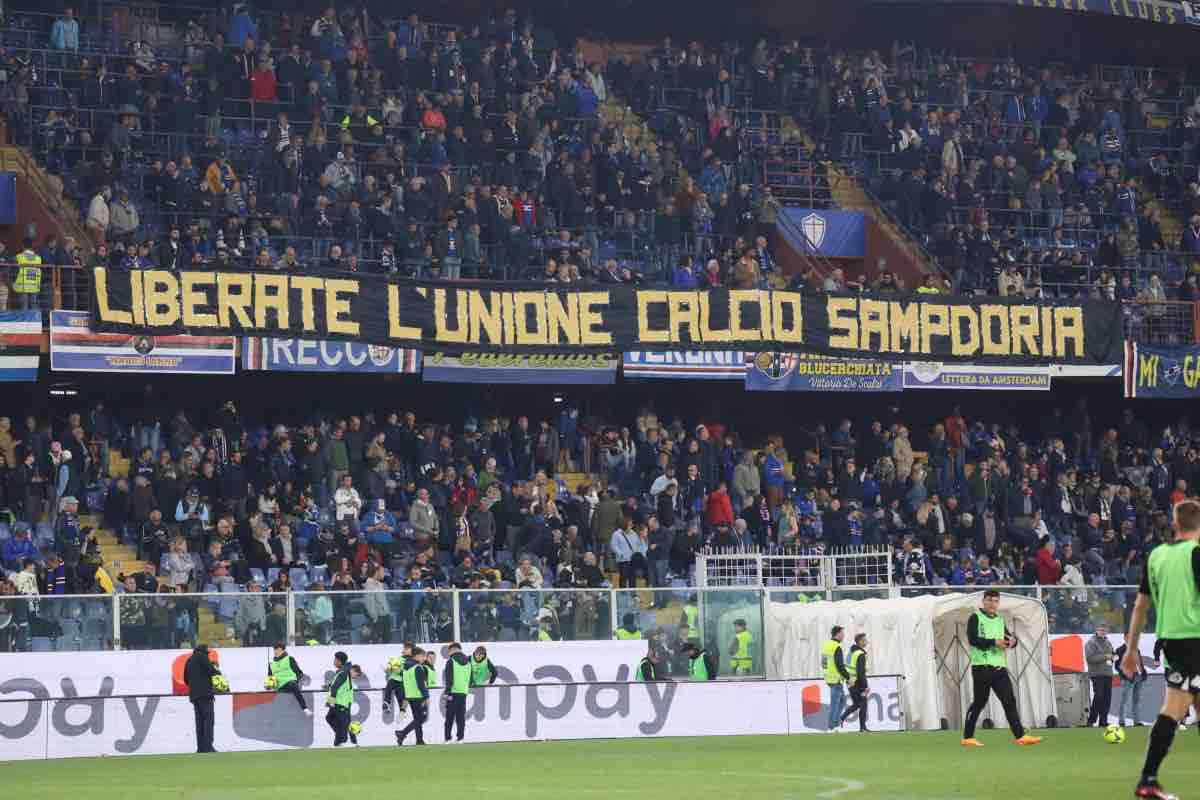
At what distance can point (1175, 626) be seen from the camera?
12.0 meters

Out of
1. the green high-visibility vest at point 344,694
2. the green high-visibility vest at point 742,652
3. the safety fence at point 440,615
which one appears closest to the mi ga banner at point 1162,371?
the safety fence at point 440,615

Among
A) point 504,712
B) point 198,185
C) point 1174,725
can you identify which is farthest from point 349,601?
point 1174,725

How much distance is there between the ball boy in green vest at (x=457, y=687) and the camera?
82.9 ft

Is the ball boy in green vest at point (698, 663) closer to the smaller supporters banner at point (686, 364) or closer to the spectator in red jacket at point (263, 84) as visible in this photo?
the smaller supporters banner at point (686, 364)

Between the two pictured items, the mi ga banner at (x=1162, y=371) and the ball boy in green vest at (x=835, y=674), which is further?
the mi ga banner at (x=1162, y=371)

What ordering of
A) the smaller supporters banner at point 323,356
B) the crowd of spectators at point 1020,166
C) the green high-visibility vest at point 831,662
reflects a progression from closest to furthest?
the green high-visibility vest at point 831,662
the smaller supporters banner at point 323,356
the crowd of spectators at point 1020,166

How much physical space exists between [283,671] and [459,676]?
7.27 feet

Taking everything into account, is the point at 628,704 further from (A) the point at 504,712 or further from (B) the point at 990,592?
(B) the point at 990,592

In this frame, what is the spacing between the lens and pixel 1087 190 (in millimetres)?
42688

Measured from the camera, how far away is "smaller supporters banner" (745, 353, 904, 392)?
35781 mm

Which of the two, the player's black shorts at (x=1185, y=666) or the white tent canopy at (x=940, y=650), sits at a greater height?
the player's black shorts at (x=1185, y=666)

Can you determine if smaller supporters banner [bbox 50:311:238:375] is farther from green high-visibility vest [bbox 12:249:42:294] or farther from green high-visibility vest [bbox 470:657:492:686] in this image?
green high-visibility vest [bbox 470:657:492:686]

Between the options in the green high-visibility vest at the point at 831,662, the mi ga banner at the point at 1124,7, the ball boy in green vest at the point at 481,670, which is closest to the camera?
the green high-visibility vest at the point at 831,662

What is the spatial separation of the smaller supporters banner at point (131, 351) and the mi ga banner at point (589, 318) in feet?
2.41
